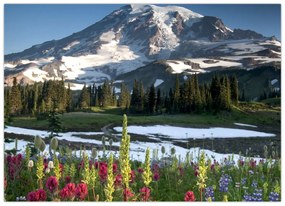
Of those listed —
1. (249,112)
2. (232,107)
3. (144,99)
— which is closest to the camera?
(232,107)

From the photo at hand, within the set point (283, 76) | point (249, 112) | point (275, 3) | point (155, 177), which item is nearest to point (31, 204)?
point (155, 177)

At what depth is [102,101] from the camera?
102250 millimetres

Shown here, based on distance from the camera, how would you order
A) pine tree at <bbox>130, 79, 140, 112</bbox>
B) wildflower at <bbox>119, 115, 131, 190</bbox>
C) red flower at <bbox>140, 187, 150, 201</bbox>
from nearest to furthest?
wildflower at <bbox>119, 115, 131, 190</bbox> → red flower at <bbox>140, 187, 150, 201</bbox> → pine tree at <bbox>130, 79, 140, 112</bbox>

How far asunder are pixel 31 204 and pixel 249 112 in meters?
60.8

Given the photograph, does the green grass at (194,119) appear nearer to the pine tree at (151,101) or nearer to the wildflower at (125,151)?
the pine tree at (151,101)

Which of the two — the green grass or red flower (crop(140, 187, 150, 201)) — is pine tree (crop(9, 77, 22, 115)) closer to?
the green grass

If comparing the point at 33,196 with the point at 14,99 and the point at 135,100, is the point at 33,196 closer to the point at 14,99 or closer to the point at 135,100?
the point at 14,99

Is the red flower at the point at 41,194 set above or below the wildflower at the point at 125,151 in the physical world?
below

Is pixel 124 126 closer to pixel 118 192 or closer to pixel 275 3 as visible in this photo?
pixel 118 192

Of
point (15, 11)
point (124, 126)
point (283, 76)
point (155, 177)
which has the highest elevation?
point (15, 11)

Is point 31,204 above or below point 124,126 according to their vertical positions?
below

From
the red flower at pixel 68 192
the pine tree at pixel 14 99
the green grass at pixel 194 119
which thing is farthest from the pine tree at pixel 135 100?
the red flower at pixel 68 192

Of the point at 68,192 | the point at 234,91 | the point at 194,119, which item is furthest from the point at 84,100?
the point at 68,192

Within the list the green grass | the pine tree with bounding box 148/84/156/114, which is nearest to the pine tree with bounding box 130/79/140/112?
the pine tree with bounding box 148/84/156/114
